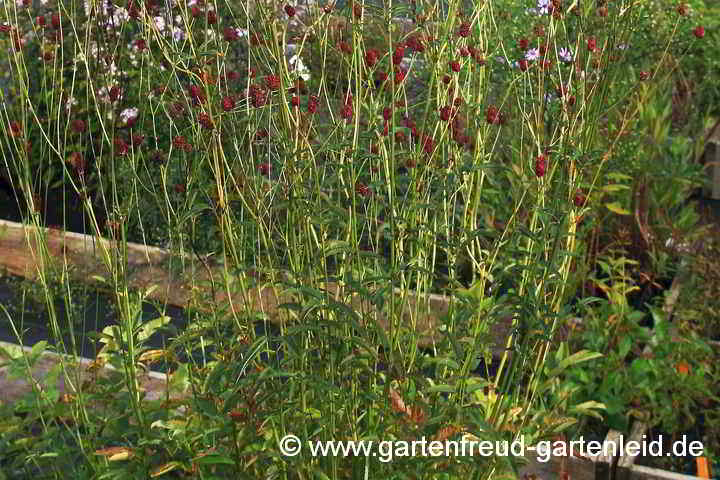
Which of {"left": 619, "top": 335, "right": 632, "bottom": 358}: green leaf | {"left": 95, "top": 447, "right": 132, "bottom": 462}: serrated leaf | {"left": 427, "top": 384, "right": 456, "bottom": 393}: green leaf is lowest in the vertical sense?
{"left": 619, "top": 335, "right": 632, "bottom": 358}: green leaf

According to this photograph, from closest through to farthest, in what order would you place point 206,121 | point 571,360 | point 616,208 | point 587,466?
point 206,121
point 571,360
point 587,466
point 616,208

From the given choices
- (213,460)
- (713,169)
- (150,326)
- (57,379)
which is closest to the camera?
(213,460)

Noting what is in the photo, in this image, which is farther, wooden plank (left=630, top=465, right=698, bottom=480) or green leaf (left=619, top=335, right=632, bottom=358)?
green leaf (left=619, top=335, right=632, bottom=358)

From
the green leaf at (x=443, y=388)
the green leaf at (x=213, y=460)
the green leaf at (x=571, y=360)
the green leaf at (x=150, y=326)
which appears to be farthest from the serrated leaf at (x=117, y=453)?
the green leaf at (x=571, y=360)

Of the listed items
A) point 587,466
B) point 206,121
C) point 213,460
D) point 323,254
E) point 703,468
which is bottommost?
point 703,468

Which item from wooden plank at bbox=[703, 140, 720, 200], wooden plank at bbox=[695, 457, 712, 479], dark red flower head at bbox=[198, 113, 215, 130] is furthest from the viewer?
wooden plank at bbox=[703, 140, 720, 200]

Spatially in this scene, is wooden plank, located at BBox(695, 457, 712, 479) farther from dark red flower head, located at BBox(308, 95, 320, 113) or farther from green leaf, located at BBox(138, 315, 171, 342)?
dark red flower head, located at BBox(308, 95, 320, 113)

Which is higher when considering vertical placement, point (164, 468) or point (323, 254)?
point (323, 254)

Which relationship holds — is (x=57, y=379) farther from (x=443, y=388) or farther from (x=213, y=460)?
(x=443, y=388)

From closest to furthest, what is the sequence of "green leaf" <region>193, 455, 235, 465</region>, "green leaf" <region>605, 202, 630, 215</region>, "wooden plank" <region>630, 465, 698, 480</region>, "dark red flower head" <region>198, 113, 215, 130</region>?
1. "dark red flower head" <region>198, 113, 215, 130</region>
2. "green leaf" <region>193, 455, 235, 465</region>
3. "wooden plank" <region>630, 465, 698, 480</region>
4. "green leaf" <region>605, 202, 630, 215</region>

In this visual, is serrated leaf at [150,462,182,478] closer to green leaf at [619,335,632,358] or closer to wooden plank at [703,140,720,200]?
green leaf at [619,335,632,358]

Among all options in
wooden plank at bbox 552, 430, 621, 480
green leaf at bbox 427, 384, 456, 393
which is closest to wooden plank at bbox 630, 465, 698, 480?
wooden plank at bbox 552, 430, 621, 480

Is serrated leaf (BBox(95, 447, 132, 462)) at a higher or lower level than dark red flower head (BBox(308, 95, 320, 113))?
lower

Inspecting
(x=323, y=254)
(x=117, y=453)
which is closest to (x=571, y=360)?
(x=323, y=254)
